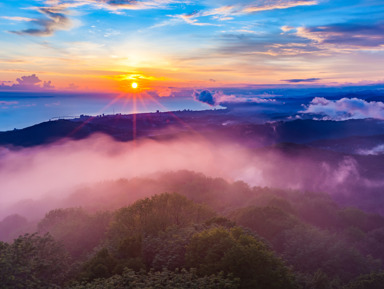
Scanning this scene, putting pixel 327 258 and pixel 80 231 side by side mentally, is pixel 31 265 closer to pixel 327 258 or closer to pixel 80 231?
pixel 80 231

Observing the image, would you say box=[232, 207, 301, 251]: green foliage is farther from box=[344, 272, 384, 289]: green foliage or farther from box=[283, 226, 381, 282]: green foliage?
box=[344, 272, 384, 289]: green foliage

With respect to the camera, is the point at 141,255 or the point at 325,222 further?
the point at 325,222

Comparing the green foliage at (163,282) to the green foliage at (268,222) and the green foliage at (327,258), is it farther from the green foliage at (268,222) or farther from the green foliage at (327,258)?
the green foliage at (268,222)

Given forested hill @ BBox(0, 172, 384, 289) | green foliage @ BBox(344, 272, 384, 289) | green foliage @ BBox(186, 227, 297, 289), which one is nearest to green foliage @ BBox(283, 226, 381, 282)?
forested hill @ BBox(0, 172, 384, 289)

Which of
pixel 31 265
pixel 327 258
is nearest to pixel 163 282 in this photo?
pixel 31 265

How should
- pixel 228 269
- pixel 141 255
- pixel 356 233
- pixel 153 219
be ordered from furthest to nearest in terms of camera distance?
pixel 356 233, pixel 153 219, pixel 141 255, pixel 228 269

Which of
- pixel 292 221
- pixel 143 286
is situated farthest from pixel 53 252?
pixel 292 221

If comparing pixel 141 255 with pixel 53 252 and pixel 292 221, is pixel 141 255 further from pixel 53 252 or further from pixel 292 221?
pixel 292 221
